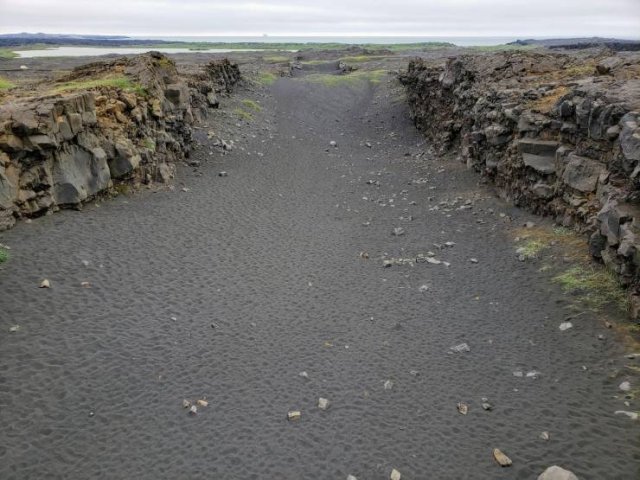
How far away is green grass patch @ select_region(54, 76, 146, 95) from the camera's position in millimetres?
24969

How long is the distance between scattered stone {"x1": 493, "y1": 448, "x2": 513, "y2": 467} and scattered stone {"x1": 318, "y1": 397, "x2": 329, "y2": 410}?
3822 mm

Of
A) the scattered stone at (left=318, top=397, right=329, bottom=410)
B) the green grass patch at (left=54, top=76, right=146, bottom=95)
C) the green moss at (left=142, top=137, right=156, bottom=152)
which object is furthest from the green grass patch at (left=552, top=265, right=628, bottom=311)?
the green grass patch at (left=54, top=76, right=146, bottom=95)

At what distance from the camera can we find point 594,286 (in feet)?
46.7

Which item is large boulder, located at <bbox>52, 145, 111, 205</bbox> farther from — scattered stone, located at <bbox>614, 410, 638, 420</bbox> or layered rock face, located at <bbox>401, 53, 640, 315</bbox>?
scattered stone, located at <bbox>614, 410, 638, 420</bbox>

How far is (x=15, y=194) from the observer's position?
58.8ft

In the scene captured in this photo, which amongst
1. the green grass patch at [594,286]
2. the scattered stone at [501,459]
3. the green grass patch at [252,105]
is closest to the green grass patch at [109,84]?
the green grass patch at [252,105]

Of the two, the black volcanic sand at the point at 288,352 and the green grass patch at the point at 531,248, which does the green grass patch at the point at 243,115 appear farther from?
the green grass patch at the point at 531,248

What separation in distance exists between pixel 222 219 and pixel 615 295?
53.8 ft

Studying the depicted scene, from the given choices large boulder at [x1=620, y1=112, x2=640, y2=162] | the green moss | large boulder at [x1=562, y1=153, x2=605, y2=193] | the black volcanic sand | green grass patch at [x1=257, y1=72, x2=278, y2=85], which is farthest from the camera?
green grass patch at [x1=257, y1=72, x2=278, y2=85]

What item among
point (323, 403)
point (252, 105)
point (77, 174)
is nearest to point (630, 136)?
point (323, 403)

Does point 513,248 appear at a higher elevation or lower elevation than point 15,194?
lower

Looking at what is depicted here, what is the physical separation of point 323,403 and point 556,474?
16.6 ft

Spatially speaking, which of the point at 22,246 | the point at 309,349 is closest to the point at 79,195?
the point at 22,246

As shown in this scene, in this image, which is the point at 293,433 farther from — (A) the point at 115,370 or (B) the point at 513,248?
(B) the point at 513,248
